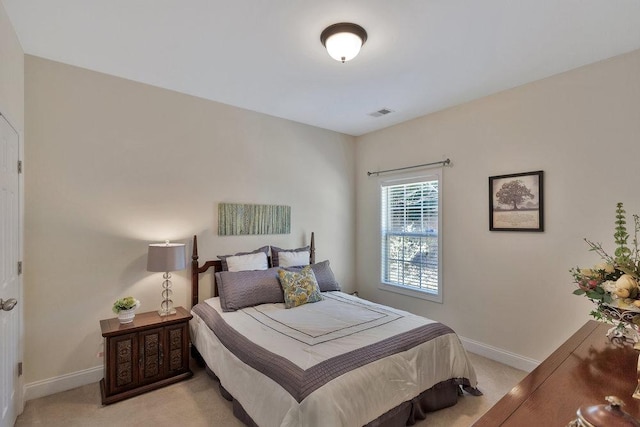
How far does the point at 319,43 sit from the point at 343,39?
10.1 inches

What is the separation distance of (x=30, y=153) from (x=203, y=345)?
2.09m

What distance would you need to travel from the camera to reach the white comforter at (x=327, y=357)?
1662 millimetres

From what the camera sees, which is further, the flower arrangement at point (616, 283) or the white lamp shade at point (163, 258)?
the white lamp shade at point (163, 258)

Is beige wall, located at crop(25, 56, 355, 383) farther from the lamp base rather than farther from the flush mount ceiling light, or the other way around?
the flush mount ceiling light

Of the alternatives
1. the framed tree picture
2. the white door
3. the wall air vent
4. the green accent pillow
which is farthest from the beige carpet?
the wall air vent

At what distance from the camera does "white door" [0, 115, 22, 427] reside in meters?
1.86

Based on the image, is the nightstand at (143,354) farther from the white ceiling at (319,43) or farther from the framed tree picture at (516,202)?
the framed tree picture at (516,202)

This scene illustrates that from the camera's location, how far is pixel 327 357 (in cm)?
188

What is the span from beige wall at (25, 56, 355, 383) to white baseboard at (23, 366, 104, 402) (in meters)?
0.05

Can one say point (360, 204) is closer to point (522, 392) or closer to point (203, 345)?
point (203, 345)

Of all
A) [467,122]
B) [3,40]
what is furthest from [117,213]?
[467,122]

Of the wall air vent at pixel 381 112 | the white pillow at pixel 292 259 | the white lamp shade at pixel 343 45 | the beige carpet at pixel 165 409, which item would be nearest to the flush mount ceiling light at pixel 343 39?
the white lamp shade at pixel 343 45

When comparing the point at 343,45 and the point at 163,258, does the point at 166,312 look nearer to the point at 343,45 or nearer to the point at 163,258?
the point at 163,258

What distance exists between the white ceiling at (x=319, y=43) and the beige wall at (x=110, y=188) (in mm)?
275
